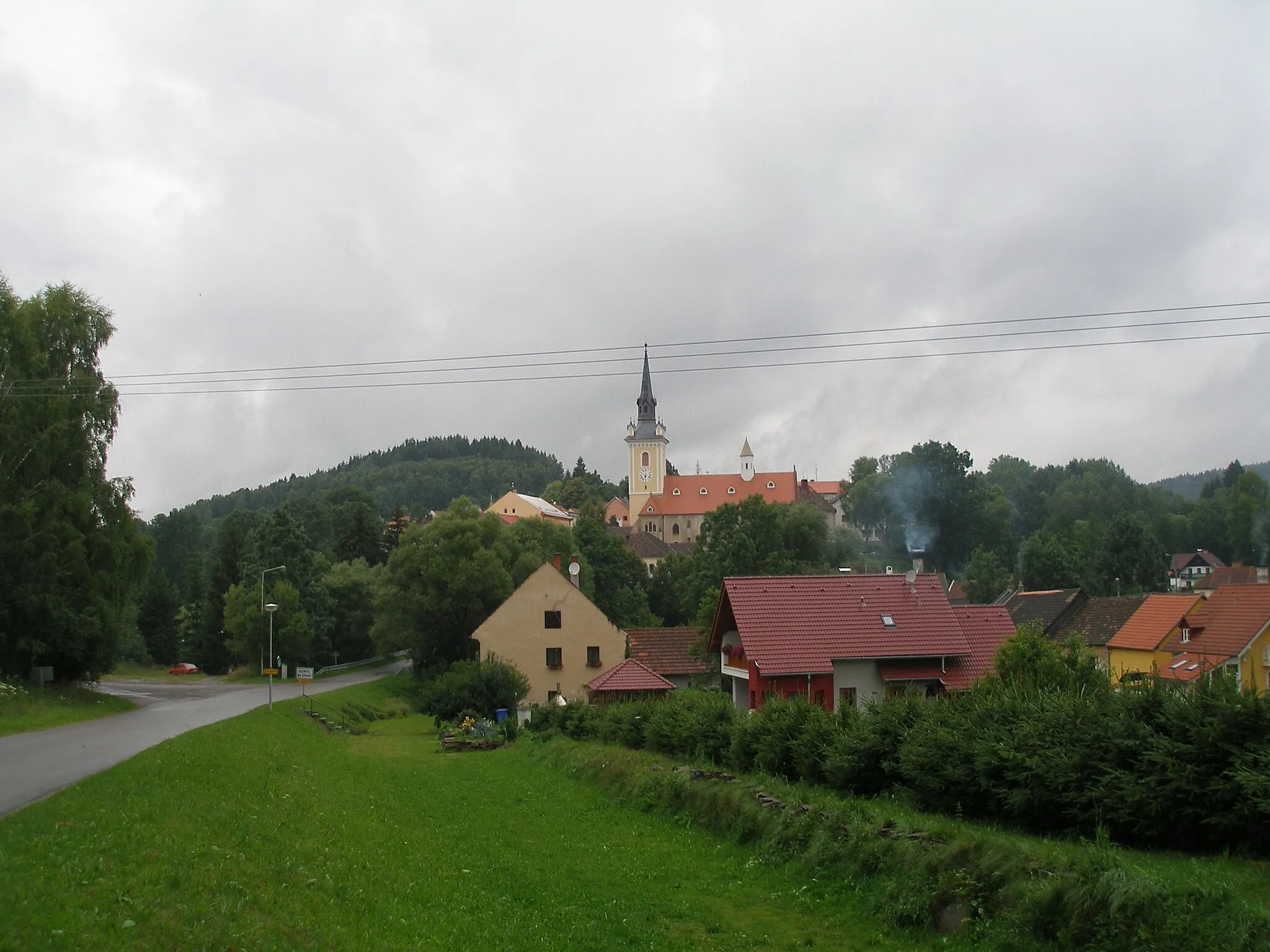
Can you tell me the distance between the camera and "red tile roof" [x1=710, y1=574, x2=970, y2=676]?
3064 centimetres

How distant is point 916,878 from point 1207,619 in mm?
41189

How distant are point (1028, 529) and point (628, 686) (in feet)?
390

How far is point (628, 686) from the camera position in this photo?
36.3 metres

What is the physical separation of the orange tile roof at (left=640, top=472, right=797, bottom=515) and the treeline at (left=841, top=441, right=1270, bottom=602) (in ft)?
29.1

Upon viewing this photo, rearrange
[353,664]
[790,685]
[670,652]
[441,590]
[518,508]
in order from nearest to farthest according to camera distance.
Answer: [790,685] → [670,652] → [441,590] → [353,664] → [518,508]

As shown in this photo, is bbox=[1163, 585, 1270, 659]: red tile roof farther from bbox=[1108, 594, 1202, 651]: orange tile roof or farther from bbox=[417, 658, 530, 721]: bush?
bbox=[417, 658, 530, 721]: bush

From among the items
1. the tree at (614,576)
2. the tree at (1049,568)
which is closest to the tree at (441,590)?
the tree at (614,576)

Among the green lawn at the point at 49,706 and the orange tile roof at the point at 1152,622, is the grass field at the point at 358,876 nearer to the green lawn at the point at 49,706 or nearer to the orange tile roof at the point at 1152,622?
the green lawn at the point at 49,706

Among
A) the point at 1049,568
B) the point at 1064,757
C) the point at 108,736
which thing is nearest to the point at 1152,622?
the point at 1049,568

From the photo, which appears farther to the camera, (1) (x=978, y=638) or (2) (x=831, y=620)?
(1) (x=978, y=638)

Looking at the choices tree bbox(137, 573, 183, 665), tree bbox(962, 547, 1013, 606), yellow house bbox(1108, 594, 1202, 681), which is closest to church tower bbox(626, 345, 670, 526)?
tree bbox(962, 547, 1013, 606)

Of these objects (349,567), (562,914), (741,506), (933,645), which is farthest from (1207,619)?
(349,567)

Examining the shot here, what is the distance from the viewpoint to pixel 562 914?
12.0 meters

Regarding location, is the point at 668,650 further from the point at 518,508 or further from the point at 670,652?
the point at 518,508
